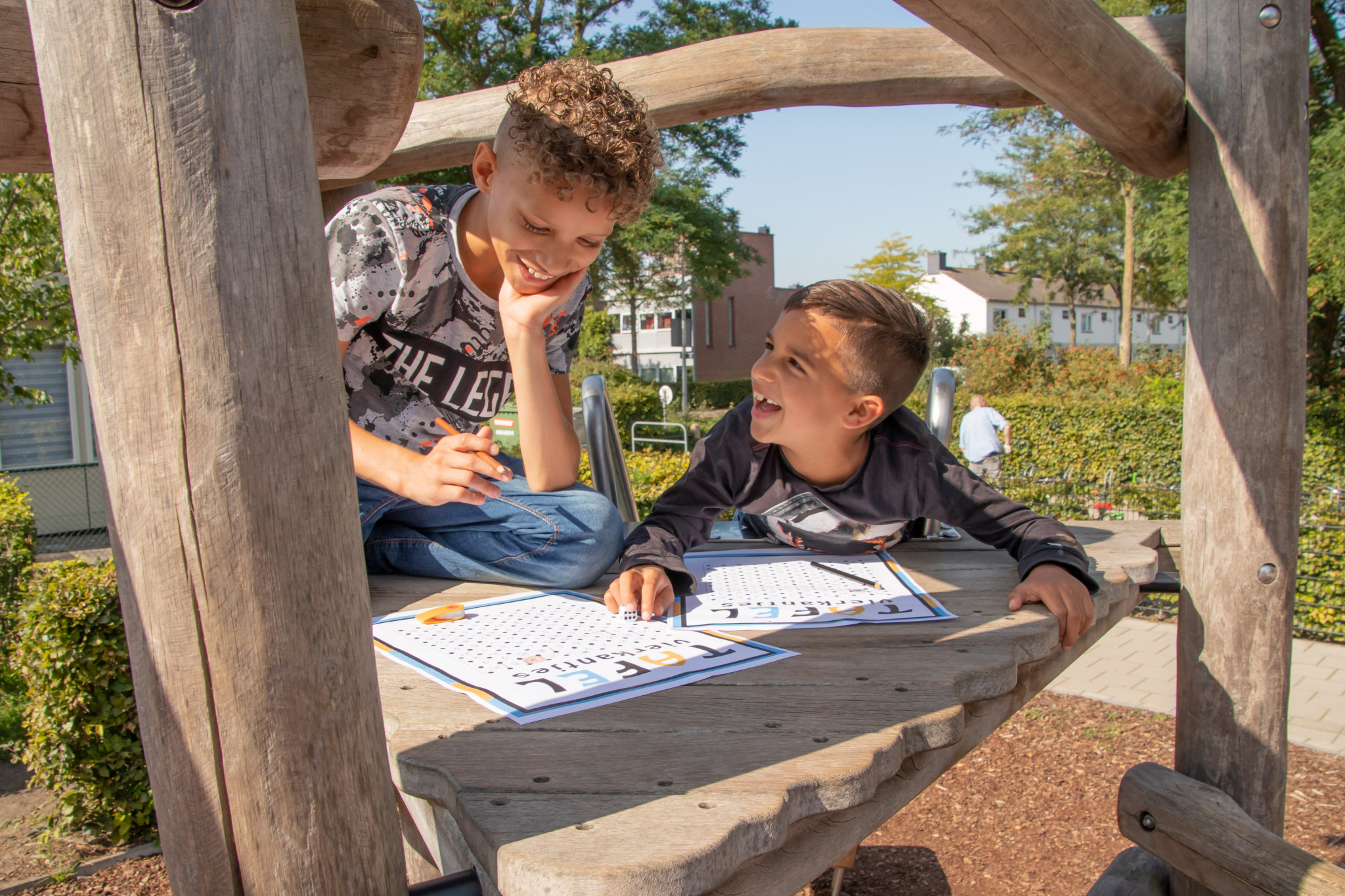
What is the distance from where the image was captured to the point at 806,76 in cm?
246

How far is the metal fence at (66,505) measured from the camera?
1166 cm

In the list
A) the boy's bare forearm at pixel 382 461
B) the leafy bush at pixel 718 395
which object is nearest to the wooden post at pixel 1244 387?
the boy's bare forearm at pixel 382 461

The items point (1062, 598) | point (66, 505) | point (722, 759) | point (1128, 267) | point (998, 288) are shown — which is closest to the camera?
point (722, 759)

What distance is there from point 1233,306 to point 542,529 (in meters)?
1.60

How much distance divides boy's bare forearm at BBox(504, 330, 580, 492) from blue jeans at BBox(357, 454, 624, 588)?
2.2 inches

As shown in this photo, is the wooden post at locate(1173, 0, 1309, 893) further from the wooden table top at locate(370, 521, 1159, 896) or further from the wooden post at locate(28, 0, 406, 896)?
the wooden post at locate(28, 0, 406, 896)

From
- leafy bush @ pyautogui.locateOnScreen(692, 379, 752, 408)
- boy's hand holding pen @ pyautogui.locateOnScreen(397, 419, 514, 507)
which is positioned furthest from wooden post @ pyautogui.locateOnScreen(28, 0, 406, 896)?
leafy bush @ pyautogui.locateOnScreen(692, 379, 752, 408)

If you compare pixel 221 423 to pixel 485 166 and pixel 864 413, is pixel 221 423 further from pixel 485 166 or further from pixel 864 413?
pixel 864 413

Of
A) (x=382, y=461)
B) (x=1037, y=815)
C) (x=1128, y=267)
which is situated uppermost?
(x=1128, y=267)

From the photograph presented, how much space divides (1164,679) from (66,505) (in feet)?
41.7

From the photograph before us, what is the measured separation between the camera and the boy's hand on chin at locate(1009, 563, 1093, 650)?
1708mm

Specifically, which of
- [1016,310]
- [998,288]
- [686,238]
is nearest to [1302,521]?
[686,238]

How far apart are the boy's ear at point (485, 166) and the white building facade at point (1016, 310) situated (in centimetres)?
5174

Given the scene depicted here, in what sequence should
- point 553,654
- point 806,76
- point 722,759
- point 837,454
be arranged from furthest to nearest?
point 806,76 < point 837,454 < point 553,654 < point 722,759
